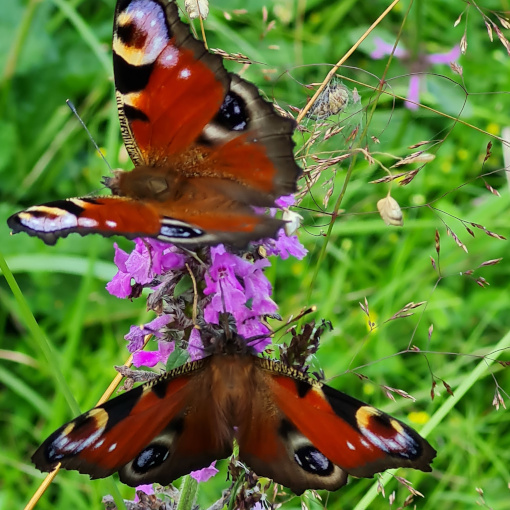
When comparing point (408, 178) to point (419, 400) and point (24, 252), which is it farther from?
point (24, 252)

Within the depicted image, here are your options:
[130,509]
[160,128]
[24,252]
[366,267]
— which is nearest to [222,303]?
[160,128]

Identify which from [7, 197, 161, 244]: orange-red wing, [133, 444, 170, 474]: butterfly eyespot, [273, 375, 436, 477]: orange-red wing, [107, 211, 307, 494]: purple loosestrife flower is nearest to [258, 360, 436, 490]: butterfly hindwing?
[273, 375, 436, 477]: orange-red wing

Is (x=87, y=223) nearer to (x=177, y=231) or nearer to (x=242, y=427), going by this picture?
(x=177, y=231)

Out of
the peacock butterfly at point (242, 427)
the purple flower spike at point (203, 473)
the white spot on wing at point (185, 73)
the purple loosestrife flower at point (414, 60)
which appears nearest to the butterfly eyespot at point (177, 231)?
the peacock butterfly at point (242, 427)

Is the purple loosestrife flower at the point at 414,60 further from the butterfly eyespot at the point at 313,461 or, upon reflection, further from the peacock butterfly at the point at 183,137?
the butterfly eyespot at the point at 313,461

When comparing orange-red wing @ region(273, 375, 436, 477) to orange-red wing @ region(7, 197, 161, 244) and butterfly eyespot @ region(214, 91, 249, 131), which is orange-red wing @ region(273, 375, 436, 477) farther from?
butterfly eyespot @ region(214, 91, 249, 131)

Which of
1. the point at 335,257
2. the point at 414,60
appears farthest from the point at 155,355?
the point at 414,60
